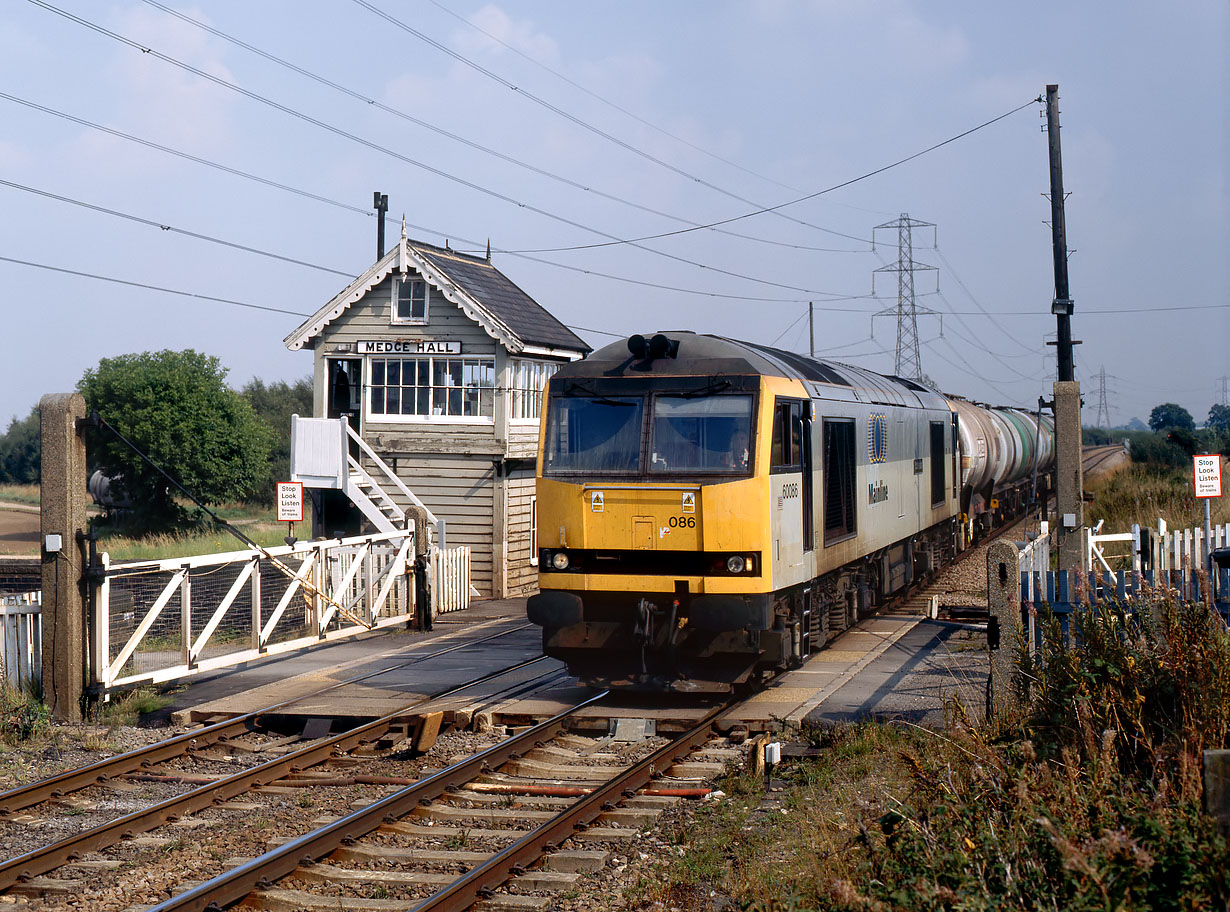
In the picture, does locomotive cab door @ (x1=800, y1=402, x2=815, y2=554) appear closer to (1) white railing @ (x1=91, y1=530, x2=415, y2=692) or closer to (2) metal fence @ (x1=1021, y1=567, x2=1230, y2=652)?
(2) metal fence @ (x1=1021, y1=567, x2=1230, y2=652)

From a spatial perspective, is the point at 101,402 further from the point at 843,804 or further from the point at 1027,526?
the point at 843,804

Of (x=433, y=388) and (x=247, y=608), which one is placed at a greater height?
(x=433, y=388)

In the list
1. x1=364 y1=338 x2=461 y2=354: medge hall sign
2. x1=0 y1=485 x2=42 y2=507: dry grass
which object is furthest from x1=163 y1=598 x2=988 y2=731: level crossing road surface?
x1=0 y1=485 x2=42 y2=507: dry grass

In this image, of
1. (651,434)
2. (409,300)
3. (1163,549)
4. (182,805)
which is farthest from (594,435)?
(409,300)

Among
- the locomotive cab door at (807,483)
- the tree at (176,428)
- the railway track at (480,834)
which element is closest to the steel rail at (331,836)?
the railway track at (480,834)

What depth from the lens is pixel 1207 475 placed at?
51.4ft

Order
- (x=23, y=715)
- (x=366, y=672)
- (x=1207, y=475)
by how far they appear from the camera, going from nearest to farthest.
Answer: (x=23, y=715), (x=366, y=672), (x=1207, y=475)

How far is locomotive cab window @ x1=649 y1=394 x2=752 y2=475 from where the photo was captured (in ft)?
35.7

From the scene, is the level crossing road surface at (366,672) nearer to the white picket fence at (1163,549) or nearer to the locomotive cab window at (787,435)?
the locomotive cab window at (787,435)

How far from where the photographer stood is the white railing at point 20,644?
1122cm

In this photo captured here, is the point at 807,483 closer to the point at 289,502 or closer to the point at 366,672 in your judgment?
the point at 366,672

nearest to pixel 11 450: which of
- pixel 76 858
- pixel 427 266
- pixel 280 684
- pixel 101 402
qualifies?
pixel 101 402

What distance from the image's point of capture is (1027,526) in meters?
34.7

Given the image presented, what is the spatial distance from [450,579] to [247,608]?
4739 millimetres
